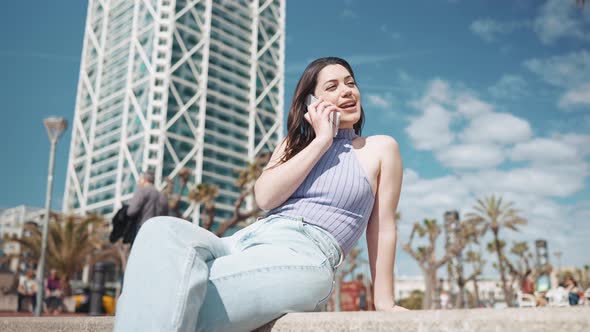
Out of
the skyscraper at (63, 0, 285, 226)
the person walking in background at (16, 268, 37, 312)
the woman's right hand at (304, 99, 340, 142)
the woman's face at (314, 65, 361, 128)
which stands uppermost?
the skyscraper at (63, 0, 285, 226)

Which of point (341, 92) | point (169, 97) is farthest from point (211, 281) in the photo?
point (169, 97)

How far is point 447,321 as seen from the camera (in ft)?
3.38

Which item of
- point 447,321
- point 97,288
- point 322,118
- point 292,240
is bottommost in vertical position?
point 97,288

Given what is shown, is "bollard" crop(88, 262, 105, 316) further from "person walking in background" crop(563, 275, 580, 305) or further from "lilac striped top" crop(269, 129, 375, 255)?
"person walking in background" crop(563, 275, 580, 305)

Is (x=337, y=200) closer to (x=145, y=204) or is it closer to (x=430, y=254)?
(x=145, y=204)

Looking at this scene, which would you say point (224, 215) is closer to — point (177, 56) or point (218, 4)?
point (177, 56)

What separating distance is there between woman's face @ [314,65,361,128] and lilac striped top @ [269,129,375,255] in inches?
12.0

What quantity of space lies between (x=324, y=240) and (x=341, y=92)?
→ 0.80m

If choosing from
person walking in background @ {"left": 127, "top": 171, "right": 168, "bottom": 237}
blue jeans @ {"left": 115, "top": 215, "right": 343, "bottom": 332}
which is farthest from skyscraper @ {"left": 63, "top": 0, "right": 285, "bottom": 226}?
blue jeans @ {"left": 115, "top": 215, "right": 343, "bottom": 332}

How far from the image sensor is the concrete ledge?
0.91 metres

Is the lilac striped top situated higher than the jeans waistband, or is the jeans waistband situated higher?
the lilac striped top

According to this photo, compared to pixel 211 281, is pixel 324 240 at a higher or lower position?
higher

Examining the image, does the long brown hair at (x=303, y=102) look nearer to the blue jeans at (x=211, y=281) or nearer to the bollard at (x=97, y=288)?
the blue jeans at (x=211, y=281)

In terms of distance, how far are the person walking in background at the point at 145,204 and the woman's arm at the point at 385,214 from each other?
4.38 meters
